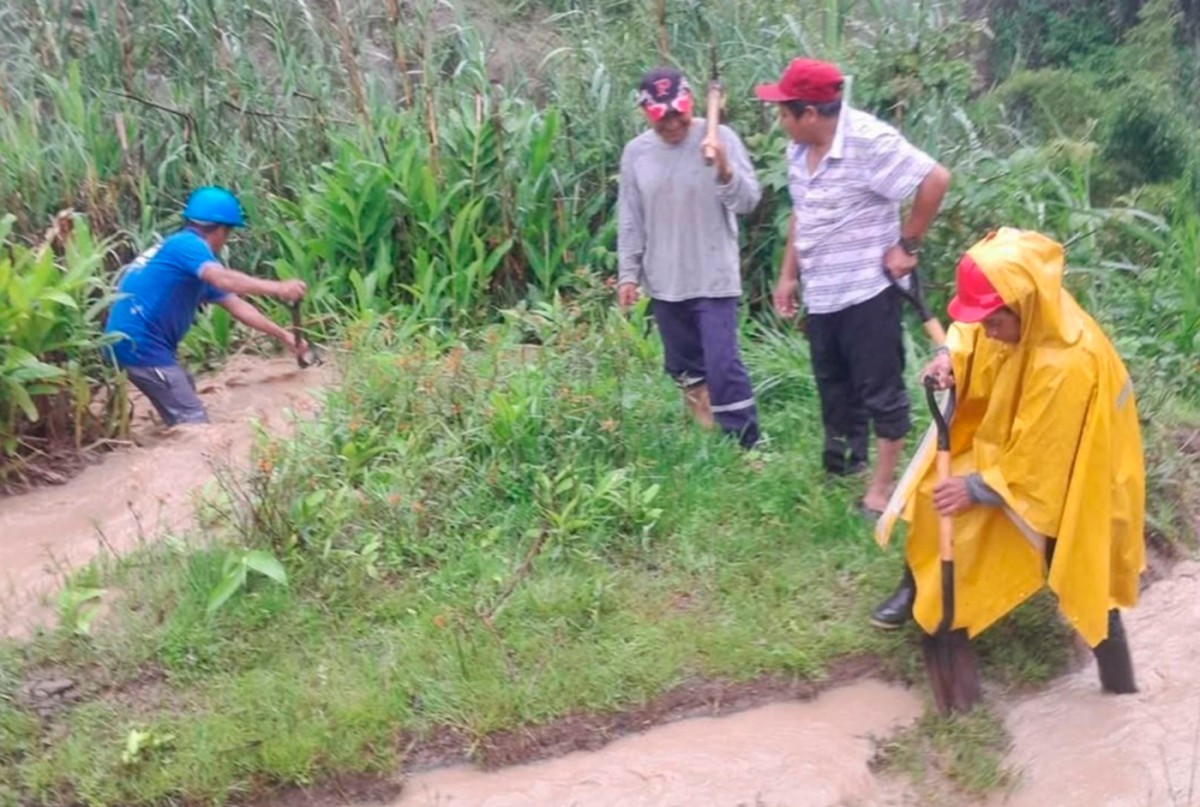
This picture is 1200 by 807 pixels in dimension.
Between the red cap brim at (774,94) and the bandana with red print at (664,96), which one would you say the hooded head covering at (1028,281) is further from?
the bandana with red print at (664,96)

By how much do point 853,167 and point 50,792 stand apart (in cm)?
317

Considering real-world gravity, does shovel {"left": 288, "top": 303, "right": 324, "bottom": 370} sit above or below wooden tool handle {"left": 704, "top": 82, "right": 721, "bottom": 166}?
below

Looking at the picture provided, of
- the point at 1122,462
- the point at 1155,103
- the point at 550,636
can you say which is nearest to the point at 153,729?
the point at 550,636

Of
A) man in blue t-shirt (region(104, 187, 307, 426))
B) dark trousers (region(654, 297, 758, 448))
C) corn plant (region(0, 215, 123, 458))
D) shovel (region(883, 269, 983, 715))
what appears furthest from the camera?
man in blue t-shirt (region(104, 187, 307, 426))

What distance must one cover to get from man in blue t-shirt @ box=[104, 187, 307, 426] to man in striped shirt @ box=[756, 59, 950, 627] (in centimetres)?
254

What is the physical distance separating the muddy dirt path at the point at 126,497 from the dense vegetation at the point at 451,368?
0.20 meters

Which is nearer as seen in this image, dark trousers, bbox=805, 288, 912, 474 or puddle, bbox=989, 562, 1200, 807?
puddle, bbox=989, 562, 1200, 807

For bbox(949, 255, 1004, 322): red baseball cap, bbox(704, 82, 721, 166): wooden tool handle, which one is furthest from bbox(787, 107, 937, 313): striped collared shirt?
bbox(949, 255, 1004, 322): red baseball cap

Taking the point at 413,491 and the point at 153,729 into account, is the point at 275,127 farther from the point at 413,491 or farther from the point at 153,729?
the point at 153,729

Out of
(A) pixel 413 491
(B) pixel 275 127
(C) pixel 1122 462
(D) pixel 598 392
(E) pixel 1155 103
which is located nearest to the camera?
(C) pixel 1122 462

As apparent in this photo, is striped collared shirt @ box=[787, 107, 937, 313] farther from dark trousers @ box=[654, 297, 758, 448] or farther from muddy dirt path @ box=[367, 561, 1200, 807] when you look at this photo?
muddy dirt path @ box=[367, 561, 1200, 807]

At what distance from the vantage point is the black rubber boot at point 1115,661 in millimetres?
4301

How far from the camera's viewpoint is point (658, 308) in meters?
5.62

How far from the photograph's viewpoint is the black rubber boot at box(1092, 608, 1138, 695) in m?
4.30
